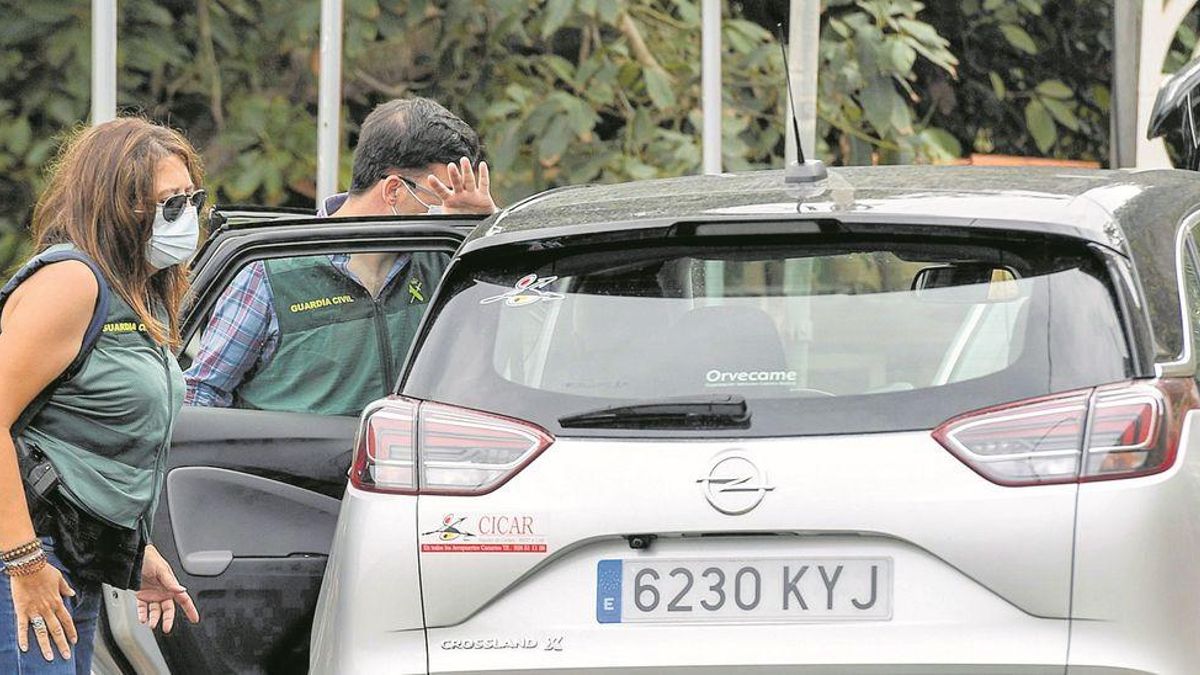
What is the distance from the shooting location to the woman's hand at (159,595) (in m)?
3.76

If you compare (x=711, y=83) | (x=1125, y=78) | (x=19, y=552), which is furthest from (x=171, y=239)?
(x=1125, y=78)

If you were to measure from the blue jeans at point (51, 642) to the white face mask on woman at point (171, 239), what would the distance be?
54 centimetres

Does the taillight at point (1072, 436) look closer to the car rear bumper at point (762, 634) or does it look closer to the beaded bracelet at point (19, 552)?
the car rear bumper at point (762, 634)

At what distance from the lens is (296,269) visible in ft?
15.1

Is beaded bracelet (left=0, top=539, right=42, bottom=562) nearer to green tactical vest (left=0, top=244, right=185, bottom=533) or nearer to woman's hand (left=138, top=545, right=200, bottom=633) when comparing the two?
green tactical vest (left=0, top=244, right=185, bottom=533)

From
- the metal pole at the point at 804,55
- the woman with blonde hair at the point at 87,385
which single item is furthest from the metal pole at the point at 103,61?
the woman with blonde hair at the point at 87,385

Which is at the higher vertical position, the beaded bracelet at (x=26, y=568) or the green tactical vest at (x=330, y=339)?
the green tactical vest at (x=330, y=339)

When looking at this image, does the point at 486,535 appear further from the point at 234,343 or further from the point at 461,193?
the point at 461,193

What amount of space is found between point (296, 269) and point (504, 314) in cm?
125

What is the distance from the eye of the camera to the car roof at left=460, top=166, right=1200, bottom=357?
10.8 ft

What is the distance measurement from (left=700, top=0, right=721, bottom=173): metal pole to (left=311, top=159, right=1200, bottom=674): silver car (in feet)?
20.1

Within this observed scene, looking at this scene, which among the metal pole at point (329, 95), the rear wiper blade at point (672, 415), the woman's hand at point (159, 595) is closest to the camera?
the rear wiper blade at point (672, 415)

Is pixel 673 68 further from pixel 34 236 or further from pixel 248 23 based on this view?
pixel 34 236

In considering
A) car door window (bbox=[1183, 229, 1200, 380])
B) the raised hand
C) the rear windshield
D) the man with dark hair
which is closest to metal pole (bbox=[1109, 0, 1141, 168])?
the raised hand
